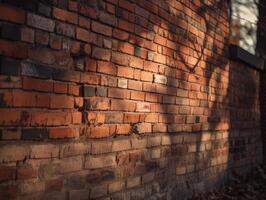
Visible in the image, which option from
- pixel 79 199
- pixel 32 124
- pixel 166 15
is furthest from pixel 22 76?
pixel 166 15

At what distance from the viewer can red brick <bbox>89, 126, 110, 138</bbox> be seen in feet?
9.30

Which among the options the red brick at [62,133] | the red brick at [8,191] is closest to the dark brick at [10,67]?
the red brick at [62,133]

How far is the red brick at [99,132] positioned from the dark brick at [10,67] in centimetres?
73

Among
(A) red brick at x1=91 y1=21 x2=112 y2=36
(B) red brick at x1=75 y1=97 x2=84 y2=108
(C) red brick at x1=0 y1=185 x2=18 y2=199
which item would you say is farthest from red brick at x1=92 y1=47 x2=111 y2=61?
(C) red brick at x1=0 y1=185 x2=18 y2=199

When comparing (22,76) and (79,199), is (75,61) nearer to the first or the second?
(22,76)

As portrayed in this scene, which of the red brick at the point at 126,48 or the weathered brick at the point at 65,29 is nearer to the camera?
the weathered brick at the point at 65,29

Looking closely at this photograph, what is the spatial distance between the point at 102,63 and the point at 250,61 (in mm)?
3256

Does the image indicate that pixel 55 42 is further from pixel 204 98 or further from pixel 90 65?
pixel 204 98

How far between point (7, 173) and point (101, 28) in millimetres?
1213

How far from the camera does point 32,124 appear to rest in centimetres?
243

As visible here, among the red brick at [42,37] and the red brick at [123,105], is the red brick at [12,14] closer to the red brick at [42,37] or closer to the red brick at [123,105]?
the red brick at [42,37]

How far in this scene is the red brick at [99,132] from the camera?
2.83 meters

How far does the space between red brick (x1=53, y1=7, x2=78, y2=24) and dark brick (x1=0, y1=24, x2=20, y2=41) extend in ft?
1.00

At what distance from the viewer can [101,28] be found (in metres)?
2.88
